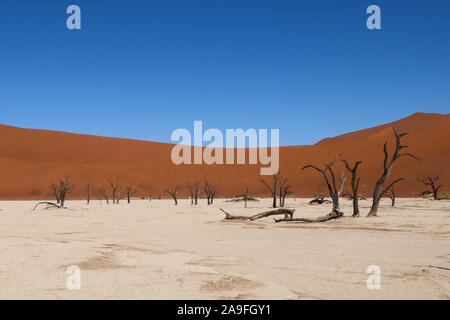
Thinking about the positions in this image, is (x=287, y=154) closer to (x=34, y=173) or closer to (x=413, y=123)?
(x=34, y=173)

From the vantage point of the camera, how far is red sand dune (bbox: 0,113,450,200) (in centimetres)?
6825

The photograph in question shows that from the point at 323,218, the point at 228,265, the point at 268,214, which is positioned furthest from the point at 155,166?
the point at 228,265

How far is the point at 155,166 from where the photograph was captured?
88562 mm

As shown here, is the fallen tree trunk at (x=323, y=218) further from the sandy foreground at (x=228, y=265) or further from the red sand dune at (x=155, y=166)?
the red sand dune at (x=155, y=166)

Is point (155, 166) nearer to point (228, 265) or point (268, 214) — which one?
point (268, 214)

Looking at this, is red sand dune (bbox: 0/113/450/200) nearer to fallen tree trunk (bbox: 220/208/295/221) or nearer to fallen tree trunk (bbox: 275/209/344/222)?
fallen tree trunk (bbox: 275/209/344/222)

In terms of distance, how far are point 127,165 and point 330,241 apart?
80.0 meters

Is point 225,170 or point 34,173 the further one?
point 225,170

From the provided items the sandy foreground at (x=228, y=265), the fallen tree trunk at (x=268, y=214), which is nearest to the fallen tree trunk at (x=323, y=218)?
the fallen tree trunk at (x=268, y=214)

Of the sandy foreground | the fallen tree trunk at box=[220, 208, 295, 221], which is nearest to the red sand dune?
the fallen tree trunk at box=[220, 208, 295, 221]

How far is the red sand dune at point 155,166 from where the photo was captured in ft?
224

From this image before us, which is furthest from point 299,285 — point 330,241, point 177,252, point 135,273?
point 330,241
